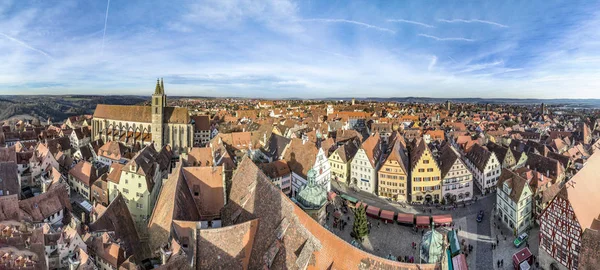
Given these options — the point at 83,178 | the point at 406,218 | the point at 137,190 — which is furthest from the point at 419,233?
the point at 83,178

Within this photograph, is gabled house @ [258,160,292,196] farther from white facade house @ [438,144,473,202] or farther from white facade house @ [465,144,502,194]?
white facade house @ [465,144,502,194]

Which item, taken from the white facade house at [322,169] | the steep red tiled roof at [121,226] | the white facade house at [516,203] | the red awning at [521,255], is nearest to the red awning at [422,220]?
the white facade house at [516,203]

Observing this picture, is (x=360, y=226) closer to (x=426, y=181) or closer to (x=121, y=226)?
(x=426, y=181)

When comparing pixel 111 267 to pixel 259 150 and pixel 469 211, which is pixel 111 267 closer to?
pixel 259 150

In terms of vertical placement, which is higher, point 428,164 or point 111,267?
point 428,164

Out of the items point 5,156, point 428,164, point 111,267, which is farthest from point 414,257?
point 5,156
